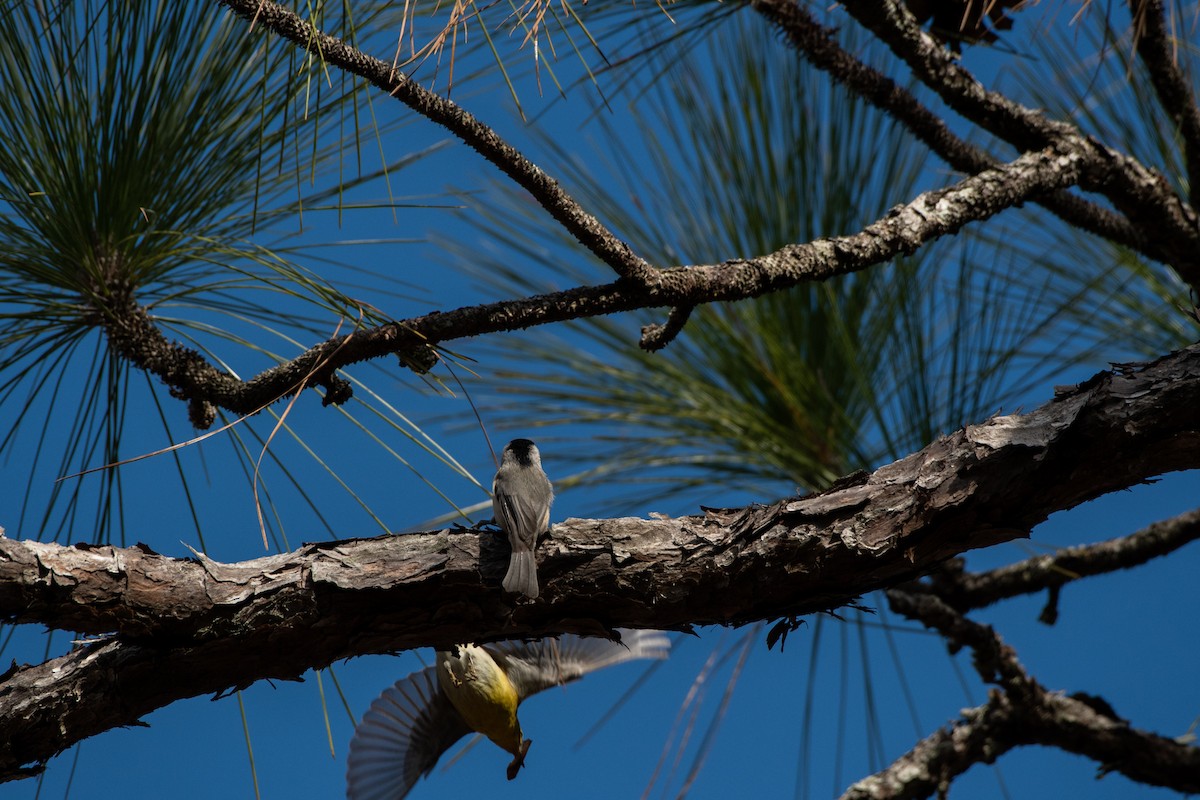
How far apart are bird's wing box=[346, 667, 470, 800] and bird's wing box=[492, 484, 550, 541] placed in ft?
2.79

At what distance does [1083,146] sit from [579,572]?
139 cm

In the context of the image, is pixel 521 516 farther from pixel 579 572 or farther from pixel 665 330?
pixel 665 330

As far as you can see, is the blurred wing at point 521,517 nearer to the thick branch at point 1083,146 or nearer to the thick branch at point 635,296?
the thick branch at point 635,296

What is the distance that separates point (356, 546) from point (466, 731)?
1.07 m

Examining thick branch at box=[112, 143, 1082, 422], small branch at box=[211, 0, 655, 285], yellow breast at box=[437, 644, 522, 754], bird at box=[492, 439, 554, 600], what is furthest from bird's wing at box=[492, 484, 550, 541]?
yellow breast at box=[437, 644, 522, 754]

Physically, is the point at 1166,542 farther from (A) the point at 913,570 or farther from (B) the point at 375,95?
(B) the point at 375,95

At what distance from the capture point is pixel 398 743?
7.19ft

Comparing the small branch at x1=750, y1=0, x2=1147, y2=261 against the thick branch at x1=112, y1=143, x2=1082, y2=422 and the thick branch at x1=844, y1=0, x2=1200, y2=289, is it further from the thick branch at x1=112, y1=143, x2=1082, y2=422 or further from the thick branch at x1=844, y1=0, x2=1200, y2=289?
the thick branch at x1=112, y1=143, x2=1082, y2=422

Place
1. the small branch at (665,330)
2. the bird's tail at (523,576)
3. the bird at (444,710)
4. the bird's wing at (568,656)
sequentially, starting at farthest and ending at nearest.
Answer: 1. the bird's wing at (568,656)
2. the bird at (444,710)
3. the small branch at (665,330)
4. the bird's tail at (523,576)

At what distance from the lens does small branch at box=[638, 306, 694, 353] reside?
1495mm

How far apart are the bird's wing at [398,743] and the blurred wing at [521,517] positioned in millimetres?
852

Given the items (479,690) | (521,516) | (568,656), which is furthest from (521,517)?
(568,656)

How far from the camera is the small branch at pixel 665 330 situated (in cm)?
150

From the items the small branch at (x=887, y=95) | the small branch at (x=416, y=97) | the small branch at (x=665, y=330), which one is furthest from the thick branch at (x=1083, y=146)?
the small branch at (x=416, y=97)
